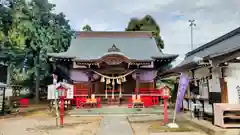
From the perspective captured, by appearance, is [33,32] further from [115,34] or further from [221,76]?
[221,76]

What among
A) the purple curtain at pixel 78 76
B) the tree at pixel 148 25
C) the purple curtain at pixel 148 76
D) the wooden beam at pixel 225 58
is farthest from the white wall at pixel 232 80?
the tree at pixel 148 25

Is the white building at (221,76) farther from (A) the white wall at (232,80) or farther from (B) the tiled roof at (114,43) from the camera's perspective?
(B) the tiled roof at (114,43)

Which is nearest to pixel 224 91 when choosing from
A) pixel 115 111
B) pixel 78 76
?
pixel 115 111

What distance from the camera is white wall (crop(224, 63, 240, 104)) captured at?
6633mm

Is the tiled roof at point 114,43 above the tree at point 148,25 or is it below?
below

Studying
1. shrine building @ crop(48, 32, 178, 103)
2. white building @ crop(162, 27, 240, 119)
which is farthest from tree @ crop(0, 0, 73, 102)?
white building @ crop(162, 27, 240, 119)

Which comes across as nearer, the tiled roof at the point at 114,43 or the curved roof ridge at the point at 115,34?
the tiled roof at the point at 114,43

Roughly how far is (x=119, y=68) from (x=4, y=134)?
8687mm

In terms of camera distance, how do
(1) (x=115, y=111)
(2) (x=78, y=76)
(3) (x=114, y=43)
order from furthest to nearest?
(3) (x=114, y=43)
(2) (x=78, y=76)
(1) (x=115, y=111)

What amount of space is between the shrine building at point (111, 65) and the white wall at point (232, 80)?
7.28m

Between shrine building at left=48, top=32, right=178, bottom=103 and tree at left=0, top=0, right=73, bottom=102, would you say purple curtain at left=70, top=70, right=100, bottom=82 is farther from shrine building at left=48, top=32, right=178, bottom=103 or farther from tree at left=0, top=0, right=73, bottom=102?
tree at left=0, top=0, right=73, bottom=102

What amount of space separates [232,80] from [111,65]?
8.73m

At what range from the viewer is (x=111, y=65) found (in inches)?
562

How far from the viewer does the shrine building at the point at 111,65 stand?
13.7 m
